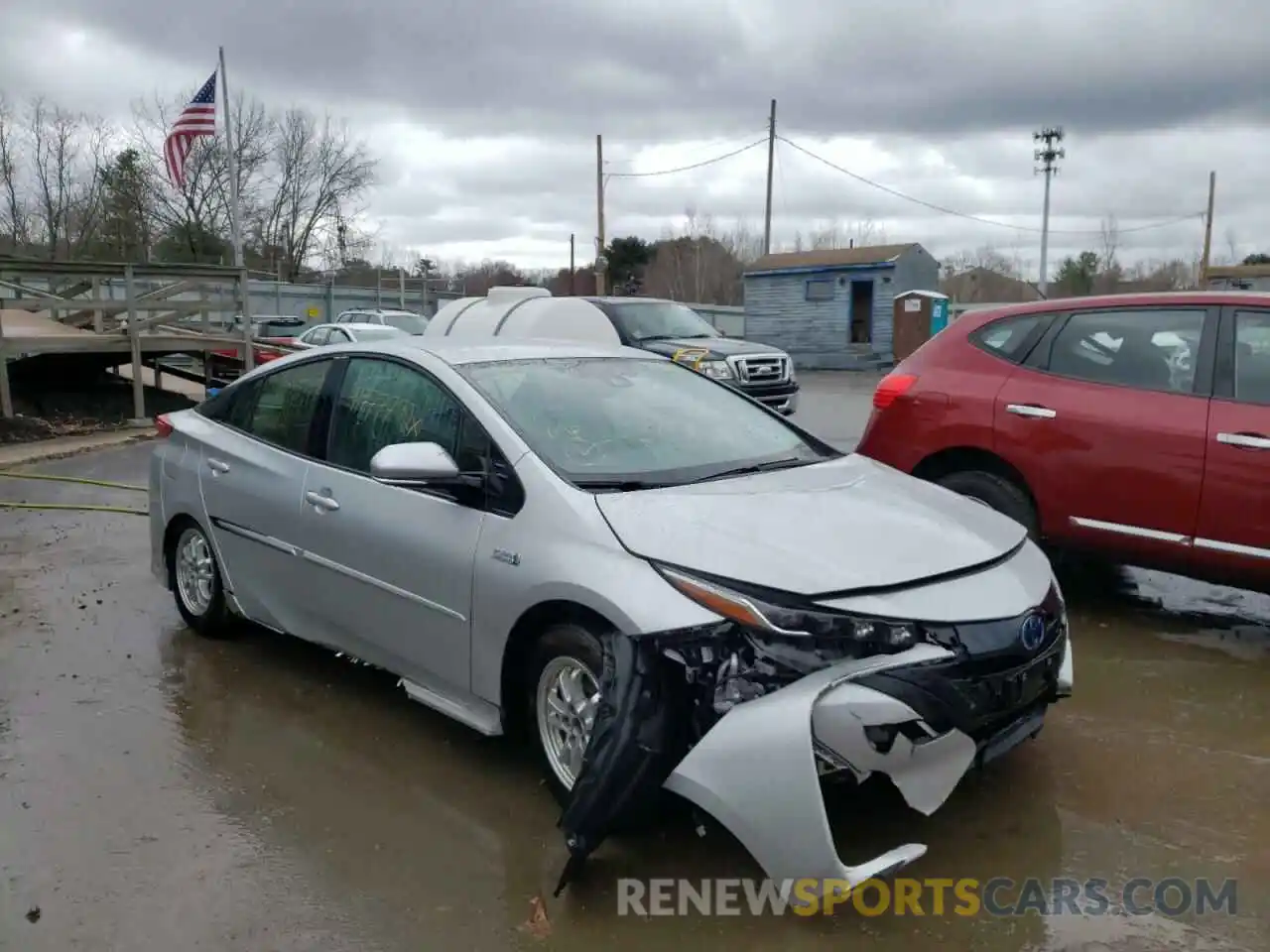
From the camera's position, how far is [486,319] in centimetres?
1410

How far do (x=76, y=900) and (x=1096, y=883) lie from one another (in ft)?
9.63

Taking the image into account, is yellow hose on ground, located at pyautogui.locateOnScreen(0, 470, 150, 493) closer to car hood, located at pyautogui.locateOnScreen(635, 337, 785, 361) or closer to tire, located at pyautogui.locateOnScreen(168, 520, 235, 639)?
tire, located at pyautogui.locateOnScreen(168, 520, 235, 639)

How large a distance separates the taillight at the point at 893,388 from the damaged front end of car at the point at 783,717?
298cm

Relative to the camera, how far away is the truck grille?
12.4 m

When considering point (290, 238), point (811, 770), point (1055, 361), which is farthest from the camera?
point (290, 238)

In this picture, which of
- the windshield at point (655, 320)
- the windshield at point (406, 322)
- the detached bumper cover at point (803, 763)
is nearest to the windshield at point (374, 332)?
the windshield at point (406, 322)

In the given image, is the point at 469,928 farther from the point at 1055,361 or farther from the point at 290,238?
the point at 290,238

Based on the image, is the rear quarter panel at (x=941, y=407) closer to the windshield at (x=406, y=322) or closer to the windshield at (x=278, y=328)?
the windshield at (x=406, y=322)

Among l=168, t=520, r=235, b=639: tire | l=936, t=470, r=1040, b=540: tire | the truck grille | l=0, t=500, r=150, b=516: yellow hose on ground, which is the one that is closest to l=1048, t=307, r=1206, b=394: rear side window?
l=936, t=470, r=1040, b=540: tire

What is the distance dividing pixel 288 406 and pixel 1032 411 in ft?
11.8

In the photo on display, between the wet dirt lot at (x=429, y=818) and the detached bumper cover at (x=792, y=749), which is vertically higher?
the detached bumper cover at (x=792, y=749)

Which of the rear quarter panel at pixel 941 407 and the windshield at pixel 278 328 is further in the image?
the windshield at pixel 278 328

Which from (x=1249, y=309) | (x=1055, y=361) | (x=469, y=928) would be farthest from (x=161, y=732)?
(x=1249, y=309)

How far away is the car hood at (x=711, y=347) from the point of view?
12523mm
